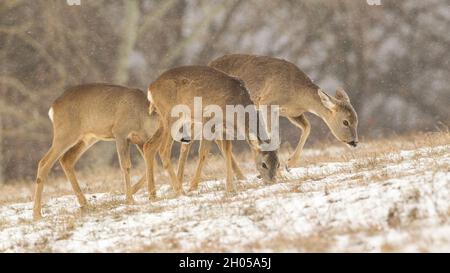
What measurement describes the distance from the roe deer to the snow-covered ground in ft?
9.69

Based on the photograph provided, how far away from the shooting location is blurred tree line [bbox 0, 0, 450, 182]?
1199 inches

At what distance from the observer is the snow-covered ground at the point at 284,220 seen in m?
8.12

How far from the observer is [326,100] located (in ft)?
49.6

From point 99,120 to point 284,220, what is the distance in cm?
464

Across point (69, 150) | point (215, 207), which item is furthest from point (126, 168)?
point (215, 207)

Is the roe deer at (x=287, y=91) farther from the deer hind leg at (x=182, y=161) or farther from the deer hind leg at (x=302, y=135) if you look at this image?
the deer hind leg at (x=182, y=161)

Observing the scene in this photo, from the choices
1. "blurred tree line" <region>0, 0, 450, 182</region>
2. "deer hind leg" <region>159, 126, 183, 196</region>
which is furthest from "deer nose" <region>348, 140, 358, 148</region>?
"blurred tree line" <region>0, 0, 450, 182</region>

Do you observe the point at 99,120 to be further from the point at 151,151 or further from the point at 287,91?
the point at 287,91

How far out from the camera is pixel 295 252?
25.7ft

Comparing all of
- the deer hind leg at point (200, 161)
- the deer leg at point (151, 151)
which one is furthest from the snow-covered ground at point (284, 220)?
the deer hind leg at point (200, 161)

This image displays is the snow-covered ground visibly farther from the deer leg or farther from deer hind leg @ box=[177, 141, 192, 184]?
Result: deer hind leg @ box=[177, 141, 192, 184]

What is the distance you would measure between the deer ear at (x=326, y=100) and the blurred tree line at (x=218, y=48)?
15.6 metres

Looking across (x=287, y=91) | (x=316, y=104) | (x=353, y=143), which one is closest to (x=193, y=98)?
(x=287, y=91)

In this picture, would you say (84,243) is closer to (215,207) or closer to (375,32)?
(215,207)
